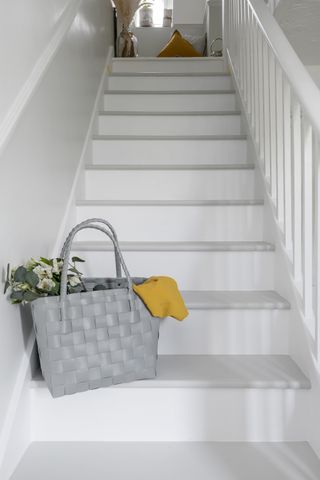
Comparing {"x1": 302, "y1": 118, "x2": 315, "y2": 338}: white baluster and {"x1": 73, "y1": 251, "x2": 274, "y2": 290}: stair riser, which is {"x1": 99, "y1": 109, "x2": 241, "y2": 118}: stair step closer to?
{"x1": 73, "y1": 251, "x2": 274, "y2": 290}: stair riser

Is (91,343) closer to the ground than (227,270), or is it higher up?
closer to the ground

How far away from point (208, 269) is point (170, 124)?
1.34m

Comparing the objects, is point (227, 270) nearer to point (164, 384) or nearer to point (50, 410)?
point (164, 384)

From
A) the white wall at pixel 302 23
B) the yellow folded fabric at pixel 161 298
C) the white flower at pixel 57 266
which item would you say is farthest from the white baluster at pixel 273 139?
the white flower at pixel 57 266

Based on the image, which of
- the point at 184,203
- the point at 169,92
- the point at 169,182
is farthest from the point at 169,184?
the point at 169,92

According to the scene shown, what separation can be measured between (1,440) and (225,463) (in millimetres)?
598

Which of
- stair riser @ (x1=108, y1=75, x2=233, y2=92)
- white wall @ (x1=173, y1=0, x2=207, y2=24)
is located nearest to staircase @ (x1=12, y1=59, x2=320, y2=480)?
stair riser @ (x1=108, y1=75, x2=233, y2=92)

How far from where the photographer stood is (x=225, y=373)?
5.56 feet

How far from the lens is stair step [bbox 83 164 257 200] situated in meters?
2.71

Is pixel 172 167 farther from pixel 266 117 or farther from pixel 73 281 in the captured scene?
pixel 73 281

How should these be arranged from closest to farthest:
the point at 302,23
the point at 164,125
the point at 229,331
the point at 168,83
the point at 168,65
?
the point at 229,331
the point at 302,23
the point at 164,125
the point at 168,83
the point at 168,65

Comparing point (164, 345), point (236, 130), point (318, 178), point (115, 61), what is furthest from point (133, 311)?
point (115, 61)

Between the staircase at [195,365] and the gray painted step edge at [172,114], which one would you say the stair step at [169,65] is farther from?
the staircase at [195,365]

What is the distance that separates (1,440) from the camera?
1.41m
